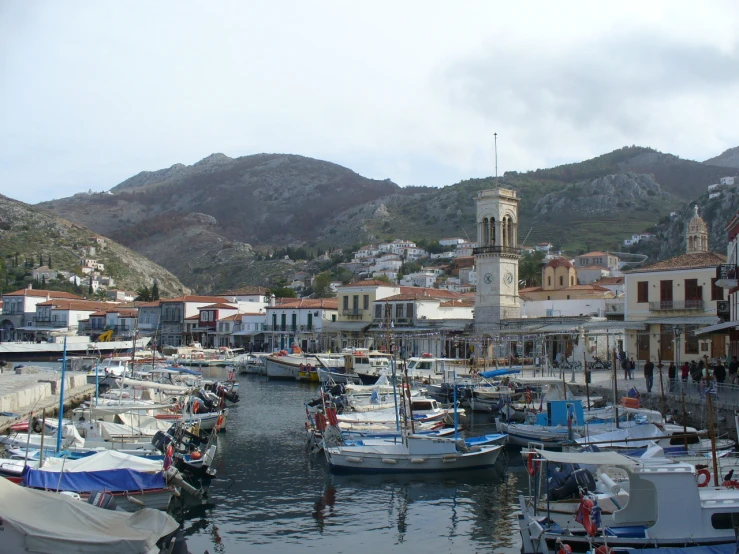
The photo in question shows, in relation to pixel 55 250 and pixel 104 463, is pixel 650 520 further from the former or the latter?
pixel 55 250

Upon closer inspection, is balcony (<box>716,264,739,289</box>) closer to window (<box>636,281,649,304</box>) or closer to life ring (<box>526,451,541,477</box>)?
window (<box>636,281,649,304</box>)

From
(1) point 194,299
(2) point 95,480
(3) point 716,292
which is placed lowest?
(2) point 95,480

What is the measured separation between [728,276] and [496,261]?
28.0 meters

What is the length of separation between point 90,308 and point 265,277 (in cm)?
6657

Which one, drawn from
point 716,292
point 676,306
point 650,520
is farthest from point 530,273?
point 650,520

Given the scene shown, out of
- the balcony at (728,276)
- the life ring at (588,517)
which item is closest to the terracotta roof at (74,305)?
the balcony at (728,276)

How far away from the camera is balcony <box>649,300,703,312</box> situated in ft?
152

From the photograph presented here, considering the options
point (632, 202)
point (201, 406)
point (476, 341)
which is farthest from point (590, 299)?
point (632, 202)

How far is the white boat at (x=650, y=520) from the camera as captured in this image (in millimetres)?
14484

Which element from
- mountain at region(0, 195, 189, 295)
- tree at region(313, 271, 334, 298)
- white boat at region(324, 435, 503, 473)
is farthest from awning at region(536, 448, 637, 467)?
mountain at region(0, 195, 189, 295)

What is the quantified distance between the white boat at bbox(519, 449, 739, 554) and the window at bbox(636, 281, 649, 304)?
35.6 meters

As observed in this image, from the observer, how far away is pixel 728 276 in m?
34.2

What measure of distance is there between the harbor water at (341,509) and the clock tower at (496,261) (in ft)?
110

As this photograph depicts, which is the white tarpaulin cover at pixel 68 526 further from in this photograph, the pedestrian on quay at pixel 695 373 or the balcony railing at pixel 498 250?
the balcony railing at pixel 498 250
